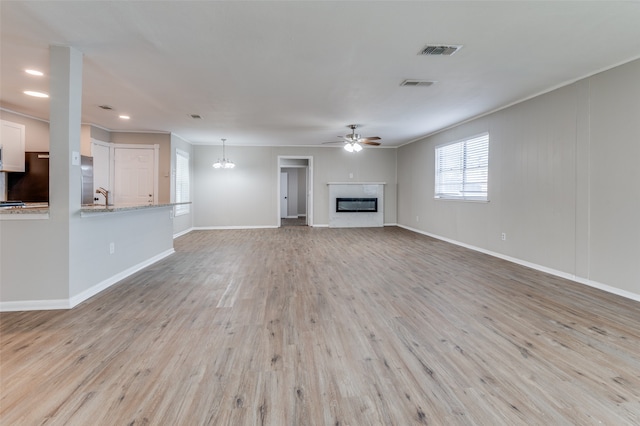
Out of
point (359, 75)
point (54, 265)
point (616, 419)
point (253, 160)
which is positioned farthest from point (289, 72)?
point (253, 160)

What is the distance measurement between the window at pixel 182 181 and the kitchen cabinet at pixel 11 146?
2.90m

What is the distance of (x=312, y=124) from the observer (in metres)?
6.30

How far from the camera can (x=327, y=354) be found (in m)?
2.10

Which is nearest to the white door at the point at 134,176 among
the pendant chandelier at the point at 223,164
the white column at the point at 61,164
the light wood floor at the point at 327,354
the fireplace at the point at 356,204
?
the pendant chandelier at the point at 223,164

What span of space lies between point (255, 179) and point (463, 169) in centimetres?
564

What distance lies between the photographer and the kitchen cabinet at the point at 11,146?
470cm

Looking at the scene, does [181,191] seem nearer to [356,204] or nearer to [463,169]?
[356,204]

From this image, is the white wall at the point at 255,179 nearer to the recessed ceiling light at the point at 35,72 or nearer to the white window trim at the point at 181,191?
the white window trim at the point at 181,191

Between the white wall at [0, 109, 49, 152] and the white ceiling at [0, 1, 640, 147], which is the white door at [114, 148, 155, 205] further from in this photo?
the white ceiling at [0, 1, 640, 147]

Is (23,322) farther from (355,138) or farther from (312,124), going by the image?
(355,138)

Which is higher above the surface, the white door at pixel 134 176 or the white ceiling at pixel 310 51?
the white ceiling at pixel 310 51

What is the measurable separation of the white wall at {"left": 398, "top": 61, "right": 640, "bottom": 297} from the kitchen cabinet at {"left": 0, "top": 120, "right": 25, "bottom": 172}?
807 cm

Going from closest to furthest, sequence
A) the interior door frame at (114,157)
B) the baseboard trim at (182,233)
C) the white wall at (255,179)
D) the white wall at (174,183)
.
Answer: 1. the interior door frame at (114,157)
2. the white wall at (174,183)
3. the baseboard trim at (182,233)
4. the white wall at (255,179)

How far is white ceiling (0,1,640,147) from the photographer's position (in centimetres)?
237
